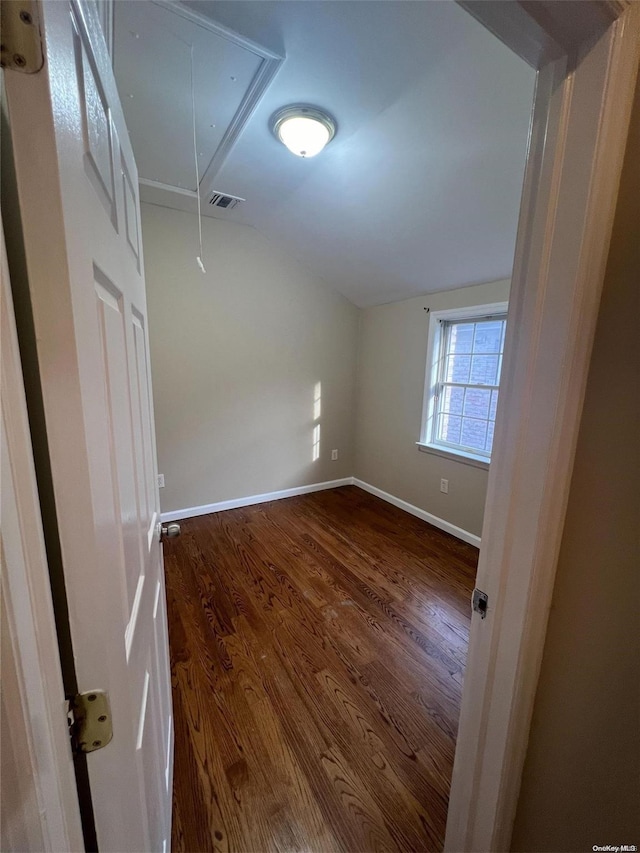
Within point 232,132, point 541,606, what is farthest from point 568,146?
point 232,132

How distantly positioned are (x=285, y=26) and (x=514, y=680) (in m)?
2.10

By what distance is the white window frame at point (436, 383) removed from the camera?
2639 millimetres

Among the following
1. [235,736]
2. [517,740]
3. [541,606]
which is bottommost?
[235,736]

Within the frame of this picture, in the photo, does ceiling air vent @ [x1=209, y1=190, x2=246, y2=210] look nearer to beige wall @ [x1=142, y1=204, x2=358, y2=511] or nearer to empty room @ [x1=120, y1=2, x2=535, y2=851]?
empty room @ [x1=120, y1=2, x2=535, y2=851]

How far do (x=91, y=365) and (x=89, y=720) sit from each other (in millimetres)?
448

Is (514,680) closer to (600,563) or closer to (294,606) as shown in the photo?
(600,563)

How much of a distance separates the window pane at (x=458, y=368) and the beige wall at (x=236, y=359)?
1.15m

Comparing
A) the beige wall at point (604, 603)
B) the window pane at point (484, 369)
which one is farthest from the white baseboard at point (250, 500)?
the beige wall at point (604, 603)

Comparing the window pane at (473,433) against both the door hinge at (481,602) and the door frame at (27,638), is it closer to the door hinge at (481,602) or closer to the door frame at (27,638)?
the door hinge at (481,602)

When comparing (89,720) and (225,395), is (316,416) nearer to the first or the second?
(225,395)

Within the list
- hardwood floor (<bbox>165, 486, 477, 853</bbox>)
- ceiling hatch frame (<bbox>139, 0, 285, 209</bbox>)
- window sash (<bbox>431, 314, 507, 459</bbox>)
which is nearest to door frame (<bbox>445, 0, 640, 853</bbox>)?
hardwood floor (<bbox>165, 486, 477, 853</bbox>)

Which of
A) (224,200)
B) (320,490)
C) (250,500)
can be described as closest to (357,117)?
(224,200)

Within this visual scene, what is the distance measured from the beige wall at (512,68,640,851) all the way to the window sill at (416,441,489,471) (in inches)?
79.8

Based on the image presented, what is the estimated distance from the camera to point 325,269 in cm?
322
